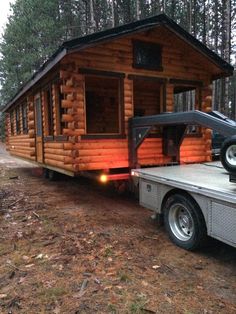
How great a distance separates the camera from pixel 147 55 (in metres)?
8.39

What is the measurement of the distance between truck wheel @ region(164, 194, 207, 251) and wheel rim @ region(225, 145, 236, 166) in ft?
2.69

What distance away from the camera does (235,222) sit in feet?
11.8

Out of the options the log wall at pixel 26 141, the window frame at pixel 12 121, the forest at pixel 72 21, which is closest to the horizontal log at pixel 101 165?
the log wall at pixel 26 141

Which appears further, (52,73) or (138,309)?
(52,73)

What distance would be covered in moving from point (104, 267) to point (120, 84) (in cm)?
514

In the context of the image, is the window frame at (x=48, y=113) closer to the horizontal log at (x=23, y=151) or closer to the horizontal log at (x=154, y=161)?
the horizontal log at (x=23, y=151)

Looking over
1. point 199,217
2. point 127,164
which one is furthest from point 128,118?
point 199,217

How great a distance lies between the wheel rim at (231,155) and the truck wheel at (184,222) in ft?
2.69

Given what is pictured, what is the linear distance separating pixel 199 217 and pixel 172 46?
20.1 feet

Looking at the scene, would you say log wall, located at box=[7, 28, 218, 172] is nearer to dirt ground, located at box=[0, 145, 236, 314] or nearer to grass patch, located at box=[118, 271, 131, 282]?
dirt ground, located at box=[0, 145, 236, 314]

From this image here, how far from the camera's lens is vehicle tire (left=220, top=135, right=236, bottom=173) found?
12.9 feet

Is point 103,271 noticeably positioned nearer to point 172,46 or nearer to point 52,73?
point 52,73

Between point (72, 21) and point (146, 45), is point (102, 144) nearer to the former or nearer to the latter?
point (146, 45)

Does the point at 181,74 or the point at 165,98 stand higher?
the point at 181,74
